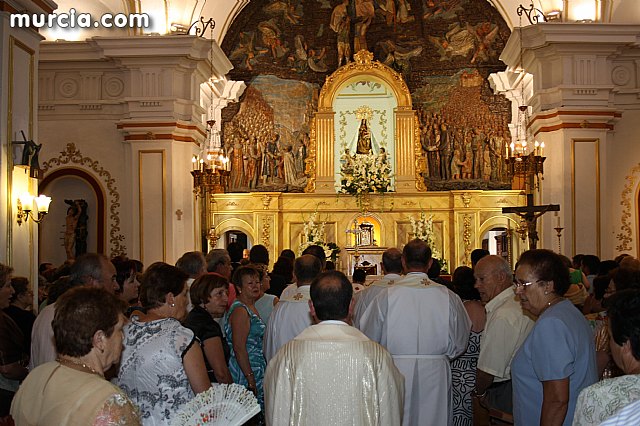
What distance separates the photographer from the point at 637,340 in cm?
380

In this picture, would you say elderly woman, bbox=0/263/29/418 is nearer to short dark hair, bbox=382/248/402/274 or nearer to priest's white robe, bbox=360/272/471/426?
priest's white robe, bbox=360/272/471/426

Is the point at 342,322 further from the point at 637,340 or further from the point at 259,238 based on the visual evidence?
the point at 259,238

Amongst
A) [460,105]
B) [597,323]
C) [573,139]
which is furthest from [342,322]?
[460,105]

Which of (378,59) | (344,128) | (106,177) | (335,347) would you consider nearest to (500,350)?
(335,347)

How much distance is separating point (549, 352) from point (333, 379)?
122 cm

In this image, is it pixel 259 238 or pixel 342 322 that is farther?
pixel 259 238

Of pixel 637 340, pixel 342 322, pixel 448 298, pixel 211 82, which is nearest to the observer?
pixel 637 340

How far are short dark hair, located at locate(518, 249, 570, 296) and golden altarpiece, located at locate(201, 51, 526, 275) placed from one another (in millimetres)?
16099

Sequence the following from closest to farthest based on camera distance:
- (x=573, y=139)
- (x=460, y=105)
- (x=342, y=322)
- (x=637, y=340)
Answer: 1. (x=637, y=340)
2. (x=342, y=322)
3. (x=573, y=139)
4. (x=460, y=105)

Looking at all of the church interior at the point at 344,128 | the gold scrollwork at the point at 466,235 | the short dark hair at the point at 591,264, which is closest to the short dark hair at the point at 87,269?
the short dark hair at the point at 591,264

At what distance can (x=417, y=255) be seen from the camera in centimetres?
730

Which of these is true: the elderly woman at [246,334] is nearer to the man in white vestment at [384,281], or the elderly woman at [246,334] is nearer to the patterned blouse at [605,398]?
the man in white vestment at [384,281]

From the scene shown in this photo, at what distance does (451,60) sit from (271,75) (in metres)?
4.94

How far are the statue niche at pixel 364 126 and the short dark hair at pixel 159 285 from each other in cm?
1798
